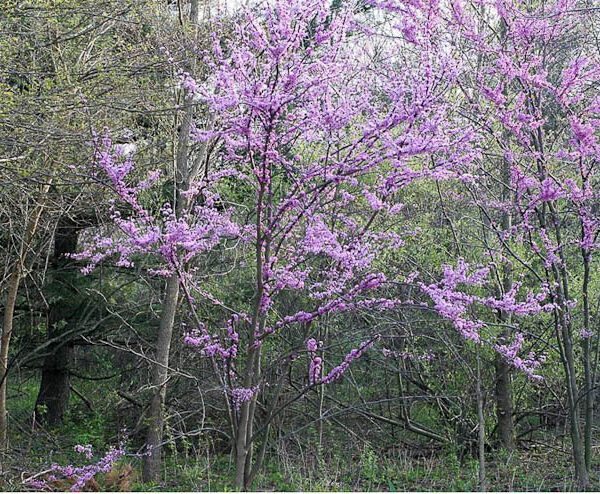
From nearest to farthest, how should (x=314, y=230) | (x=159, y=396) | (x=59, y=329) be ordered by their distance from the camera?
(x=314, y=230) → (x=159, y=396) → (x=59, y=329)

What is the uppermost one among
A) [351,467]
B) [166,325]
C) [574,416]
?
[166,325]

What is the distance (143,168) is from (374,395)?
413cm

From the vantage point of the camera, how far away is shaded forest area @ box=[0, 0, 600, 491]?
465cm

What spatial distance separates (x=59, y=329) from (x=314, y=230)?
6.81 meters

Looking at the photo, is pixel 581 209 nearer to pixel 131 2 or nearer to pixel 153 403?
pixel 131 2

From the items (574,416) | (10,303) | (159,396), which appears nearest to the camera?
(574,416)

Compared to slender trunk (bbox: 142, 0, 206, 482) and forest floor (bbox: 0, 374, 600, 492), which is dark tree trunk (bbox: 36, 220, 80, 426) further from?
slender trunk (bbox: 142, 0, 206, 482)

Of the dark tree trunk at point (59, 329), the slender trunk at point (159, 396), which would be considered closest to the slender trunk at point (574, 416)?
the slender trunk at point (159, 396)

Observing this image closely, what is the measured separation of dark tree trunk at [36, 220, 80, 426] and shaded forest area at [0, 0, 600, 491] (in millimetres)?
42

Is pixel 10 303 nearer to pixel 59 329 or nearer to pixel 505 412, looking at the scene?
pixel 59 329

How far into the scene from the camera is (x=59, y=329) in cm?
1048

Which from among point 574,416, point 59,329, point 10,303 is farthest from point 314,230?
point 59,329

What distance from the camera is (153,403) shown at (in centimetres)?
808

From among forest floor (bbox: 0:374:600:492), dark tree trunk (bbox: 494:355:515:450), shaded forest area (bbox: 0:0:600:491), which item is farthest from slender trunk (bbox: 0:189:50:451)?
dark tree trunk (bbox: 494:355:515:450)
